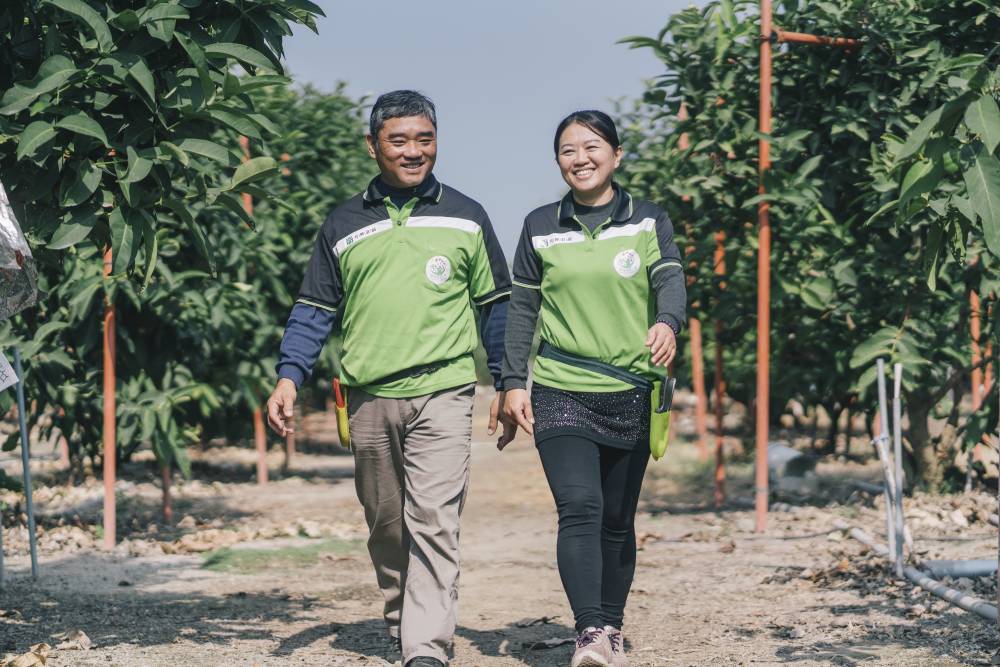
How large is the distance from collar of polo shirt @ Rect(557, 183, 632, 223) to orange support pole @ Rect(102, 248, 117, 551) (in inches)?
165

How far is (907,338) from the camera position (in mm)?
8258

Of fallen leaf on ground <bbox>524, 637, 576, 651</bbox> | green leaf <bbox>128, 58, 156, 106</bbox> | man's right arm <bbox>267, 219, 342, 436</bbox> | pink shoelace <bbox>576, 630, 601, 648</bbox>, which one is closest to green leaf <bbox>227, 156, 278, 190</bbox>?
man's right arm <bbox>267, 219, 342, 436</bbox>

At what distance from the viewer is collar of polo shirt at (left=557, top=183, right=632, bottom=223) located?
4.58 m

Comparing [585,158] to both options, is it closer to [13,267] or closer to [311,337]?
[311,337]

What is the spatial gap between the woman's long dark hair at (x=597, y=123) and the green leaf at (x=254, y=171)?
962 mm

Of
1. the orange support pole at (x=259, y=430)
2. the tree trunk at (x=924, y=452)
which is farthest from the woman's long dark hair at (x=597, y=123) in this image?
the orange support pole at (x=259, y=430)

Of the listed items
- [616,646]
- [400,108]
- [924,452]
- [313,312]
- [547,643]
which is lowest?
[547,643]

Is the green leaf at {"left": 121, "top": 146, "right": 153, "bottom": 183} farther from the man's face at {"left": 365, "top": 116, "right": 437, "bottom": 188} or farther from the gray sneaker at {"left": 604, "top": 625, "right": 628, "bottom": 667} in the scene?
the gray sneaker at {"left": 604, "top": 625, "right": 628, "bottom": 667}

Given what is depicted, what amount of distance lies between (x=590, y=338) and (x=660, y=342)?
273mm

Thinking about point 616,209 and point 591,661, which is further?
point 616,209

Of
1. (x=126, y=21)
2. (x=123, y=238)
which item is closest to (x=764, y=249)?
(x=123, y=238)

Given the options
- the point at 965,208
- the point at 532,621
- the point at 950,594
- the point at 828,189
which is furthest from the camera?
A: the point at 828,189

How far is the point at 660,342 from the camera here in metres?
4.30

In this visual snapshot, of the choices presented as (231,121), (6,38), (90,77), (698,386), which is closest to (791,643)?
(231,121)
